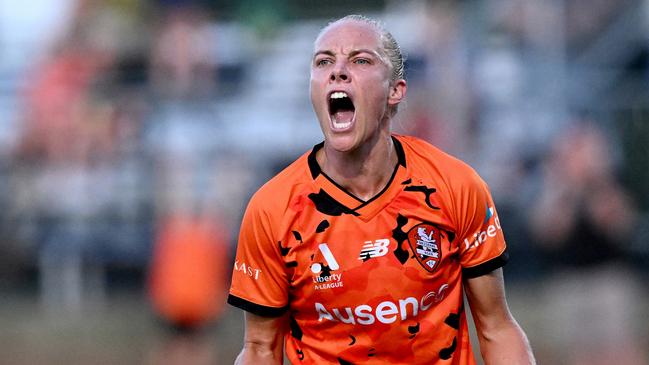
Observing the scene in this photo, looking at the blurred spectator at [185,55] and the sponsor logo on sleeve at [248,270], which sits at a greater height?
the blurred spectator at [185,55]

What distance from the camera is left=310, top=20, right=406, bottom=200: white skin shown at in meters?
4.19

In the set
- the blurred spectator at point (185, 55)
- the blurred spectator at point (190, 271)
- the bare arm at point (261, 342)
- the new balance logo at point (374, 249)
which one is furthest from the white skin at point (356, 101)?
the blurred spectator at point (185, 55)

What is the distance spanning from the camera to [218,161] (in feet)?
34.6

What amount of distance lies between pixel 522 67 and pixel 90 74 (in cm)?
394

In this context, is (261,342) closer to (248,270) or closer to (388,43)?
(248,270)

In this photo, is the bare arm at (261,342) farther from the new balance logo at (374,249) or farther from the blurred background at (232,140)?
the blurred background at (232,140)

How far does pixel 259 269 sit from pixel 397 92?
0.84 m

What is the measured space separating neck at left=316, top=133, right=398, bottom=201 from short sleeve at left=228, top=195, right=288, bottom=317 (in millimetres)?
322

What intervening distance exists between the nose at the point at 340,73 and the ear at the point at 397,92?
0.80 feet

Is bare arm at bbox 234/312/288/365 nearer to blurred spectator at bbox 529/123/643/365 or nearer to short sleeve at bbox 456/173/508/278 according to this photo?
short sleeve at bbox 456/173/508/278

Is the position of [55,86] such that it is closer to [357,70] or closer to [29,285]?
[29,285]

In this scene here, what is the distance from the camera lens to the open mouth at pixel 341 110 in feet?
13.8

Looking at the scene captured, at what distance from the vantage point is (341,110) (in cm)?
435

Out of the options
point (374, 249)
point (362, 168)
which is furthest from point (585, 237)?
point (374, 249)
